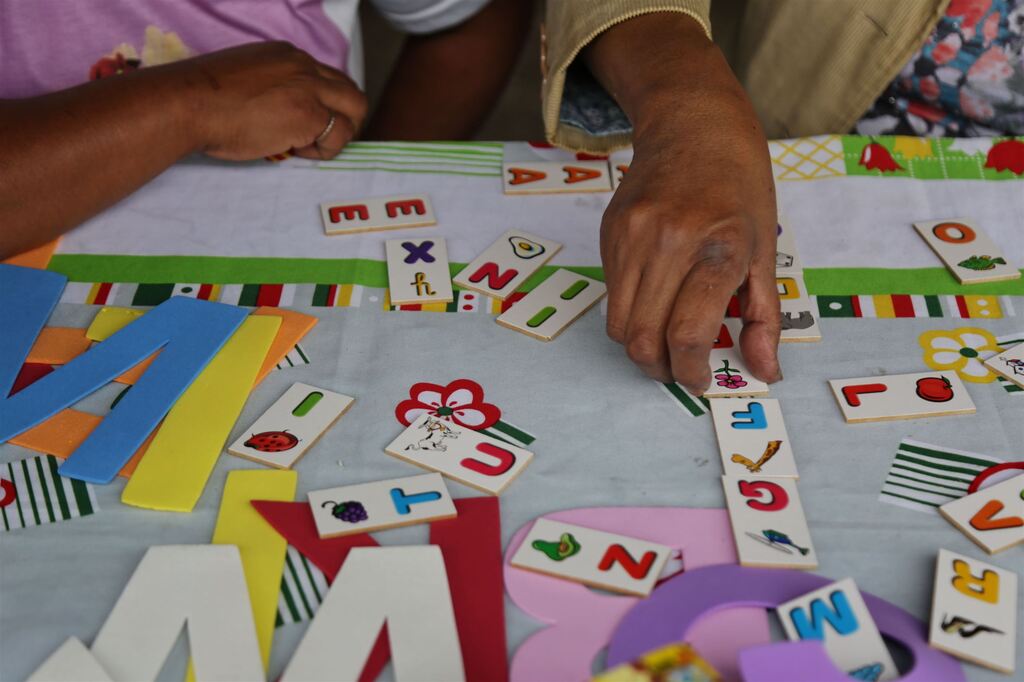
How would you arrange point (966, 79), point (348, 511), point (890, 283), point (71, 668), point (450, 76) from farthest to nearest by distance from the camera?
point (450, 76)
point (966, 79)
point (890, 283)
point (348, 511)
point (71, 668)

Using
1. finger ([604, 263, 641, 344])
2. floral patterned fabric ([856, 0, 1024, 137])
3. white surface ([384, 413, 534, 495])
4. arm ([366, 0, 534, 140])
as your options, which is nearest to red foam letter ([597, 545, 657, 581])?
white surface ([384, 413, 534, 495])

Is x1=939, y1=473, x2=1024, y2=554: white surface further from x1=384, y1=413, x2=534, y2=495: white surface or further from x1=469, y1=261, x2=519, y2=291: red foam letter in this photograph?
x1=469, y1=261, x2=519, y2=291: red foam letter

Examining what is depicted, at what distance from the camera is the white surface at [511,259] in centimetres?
98

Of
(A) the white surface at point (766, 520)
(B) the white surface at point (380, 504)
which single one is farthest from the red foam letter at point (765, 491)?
(B) the white surface at point (380, 504)

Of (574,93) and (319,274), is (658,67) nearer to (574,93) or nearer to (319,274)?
(574,93)

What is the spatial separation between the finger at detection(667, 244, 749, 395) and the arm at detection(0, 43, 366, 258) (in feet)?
1.65

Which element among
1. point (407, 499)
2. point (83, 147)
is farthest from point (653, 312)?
point (83, 147)

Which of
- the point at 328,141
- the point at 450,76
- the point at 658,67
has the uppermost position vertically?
the point at 658,67

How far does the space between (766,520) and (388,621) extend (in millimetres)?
274

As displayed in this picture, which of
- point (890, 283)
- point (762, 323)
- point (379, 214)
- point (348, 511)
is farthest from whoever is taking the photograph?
point (379, 214)

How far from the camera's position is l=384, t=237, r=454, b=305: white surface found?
3.19ft

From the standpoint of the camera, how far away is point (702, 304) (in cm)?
82

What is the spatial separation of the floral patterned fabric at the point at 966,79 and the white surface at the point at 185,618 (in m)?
0.95

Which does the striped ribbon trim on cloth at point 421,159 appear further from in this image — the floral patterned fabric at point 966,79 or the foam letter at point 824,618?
the foam letter at point 824,618
